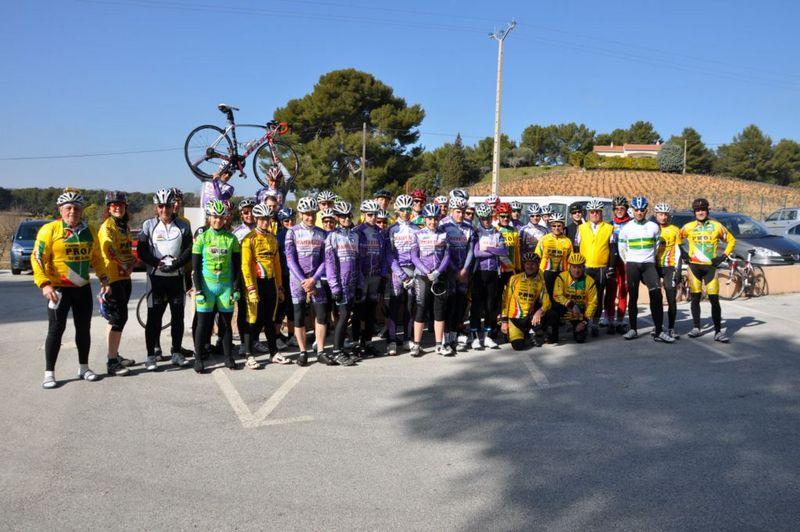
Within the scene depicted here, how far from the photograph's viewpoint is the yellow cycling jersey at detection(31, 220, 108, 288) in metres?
6.18

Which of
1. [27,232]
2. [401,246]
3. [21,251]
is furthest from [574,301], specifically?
[27,232]

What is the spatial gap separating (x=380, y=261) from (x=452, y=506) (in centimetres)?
454

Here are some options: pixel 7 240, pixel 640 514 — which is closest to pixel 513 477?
pixel 640 514

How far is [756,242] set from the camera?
15.4 m

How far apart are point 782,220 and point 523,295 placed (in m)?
20.9

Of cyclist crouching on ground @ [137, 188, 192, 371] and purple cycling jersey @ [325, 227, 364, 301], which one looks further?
purple cycling jersey @ [325, 227, 364, 301]

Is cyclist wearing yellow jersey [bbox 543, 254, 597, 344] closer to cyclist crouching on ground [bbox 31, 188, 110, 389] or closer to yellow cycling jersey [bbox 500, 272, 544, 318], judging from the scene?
yellow cycling jersey [bbox 500, 272, 544, 318]

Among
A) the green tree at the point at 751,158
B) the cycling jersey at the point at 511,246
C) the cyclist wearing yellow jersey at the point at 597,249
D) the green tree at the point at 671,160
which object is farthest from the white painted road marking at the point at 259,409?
the green tree at the point at 751,158

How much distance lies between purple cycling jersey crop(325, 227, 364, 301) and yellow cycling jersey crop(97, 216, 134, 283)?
239 cm

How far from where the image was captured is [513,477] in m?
4.15

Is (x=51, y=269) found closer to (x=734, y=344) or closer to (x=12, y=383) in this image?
(x=12, y=383)

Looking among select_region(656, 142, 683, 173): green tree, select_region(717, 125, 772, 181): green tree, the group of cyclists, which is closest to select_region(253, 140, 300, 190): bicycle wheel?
the group of cyclists

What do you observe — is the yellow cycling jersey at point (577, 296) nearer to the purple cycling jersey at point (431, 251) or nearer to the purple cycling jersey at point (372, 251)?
the purple cycling jersey at point (431, 251)

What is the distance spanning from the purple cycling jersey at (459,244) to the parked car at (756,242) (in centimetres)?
1005
